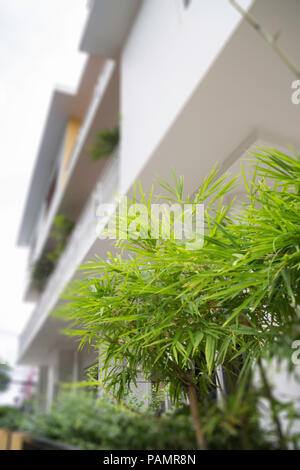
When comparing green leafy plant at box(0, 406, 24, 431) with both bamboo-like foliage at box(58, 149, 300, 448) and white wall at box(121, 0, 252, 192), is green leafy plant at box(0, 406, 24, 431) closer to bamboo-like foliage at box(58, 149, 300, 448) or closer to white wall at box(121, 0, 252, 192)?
white wall at box(121, 0, 252, 192)

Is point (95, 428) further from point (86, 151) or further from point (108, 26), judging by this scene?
point (86, 151)

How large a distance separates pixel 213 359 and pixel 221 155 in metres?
0.64

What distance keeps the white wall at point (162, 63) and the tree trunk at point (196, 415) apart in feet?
7.27

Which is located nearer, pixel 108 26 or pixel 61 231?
pixel 108 26

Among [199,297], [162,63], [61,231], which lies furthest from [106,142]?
[199,297]

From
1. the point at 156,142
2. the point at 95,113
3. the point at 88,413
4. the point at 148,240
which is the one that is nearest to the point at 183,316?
the point at 148,240

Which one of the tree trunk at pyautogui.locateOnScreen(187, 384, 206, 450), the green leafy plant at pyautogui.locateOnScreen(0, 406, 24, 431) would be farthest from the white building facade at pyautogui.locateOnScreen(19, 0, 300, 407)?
the green leafy plant at pyautogui.locateOnScreen(0, 406, 24, 431)

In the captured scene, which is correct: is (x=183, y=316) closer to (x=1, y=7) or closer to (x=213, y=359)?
(x=213, y=359)

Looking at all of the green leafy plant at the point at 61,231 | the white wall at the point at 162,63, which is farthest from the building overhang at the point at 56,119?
the white wall at the point at 162,63

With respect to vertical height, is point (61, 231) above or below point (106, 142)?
below

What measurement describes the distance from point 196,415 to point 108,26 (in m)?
5.47

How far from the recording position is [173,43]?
3.35 metres

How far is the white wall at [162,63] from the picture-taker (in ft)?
8.77

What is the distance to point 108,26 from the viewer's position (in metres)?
5.17
